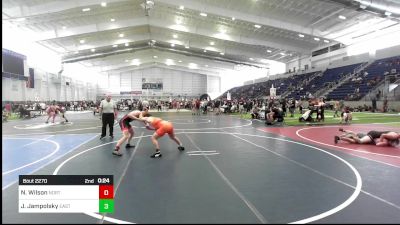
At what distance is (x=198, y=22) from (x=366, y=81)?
18806 mm

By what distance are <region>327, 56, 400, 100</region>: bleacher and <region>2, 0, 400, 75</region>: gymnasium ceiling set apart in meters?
3.32

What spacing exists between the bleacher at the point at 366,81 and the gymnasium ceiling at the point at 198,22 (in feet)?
10.9

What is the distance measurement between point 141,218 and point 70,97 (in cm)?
4877

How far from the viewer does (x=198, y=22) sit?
30.4m

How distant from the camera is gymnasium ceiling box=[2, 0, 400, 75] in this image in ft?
73.7

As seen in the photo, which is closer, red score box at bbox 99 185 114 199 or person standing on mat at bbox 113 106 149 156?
A: red score box at bbox 99 185 114 199

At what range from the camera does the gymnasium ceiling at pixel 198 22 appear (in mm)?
22453

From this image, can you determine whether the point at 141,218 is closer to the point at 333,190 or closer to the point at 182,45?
the point at 333,190

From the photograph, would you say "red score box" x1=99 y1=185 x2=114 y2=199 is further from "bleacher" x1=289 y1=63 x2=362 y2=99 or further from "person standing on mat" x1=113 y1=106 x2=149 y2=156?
"bleacher" x1=289 y1=63 x2=362 y2=99

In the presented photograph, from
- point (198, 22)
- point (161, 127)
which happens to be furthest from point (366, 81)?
point (161, 127)

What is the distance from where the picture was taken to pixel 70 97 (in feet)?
156

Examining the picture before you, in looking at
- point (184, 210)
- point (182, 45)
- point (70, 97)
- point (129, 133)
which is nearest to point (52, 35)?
point (182, 45)
